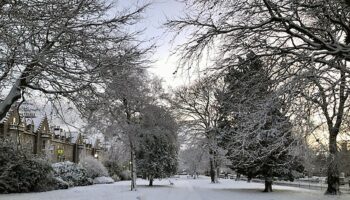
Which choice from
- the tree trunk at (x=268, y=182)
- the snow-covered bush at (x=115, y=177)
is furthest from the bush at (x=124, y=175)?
the tree trunk at (x=268, y=182)

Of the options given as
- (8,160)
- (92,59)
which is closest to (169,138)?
(8,160)

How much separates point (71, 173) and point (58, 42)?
31.3 metres

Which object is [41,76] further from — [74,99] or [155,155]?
[155,155]

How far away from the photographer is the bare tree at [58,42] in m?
7.12

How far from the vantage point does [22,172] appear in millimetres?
27141

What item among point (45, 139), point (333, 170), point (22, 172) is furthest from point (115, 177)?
point (333, 170)

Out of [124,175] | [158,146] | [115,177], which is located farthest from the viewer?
[124,175]

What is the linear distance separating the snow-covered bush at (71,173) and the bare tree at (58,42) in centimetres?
2832

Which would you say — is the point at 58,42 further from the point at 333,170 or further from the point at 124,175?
the point at 124,175

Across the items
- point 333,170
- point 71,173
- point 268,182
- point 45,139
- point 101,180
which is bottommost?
point 101,180

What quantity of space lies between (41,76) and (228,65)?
180 inches

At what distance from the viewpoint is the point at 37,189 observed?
28.1m

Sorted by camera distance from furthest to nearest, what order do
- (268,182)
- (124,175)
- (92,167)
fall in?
(124,175)
(92,167)
(268,182)

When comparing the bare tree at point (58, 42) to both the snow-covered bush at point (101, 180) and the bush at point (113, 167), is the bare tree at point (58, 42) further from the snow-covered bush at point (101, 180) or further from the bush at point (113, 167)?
the bush at point (113, 167)
